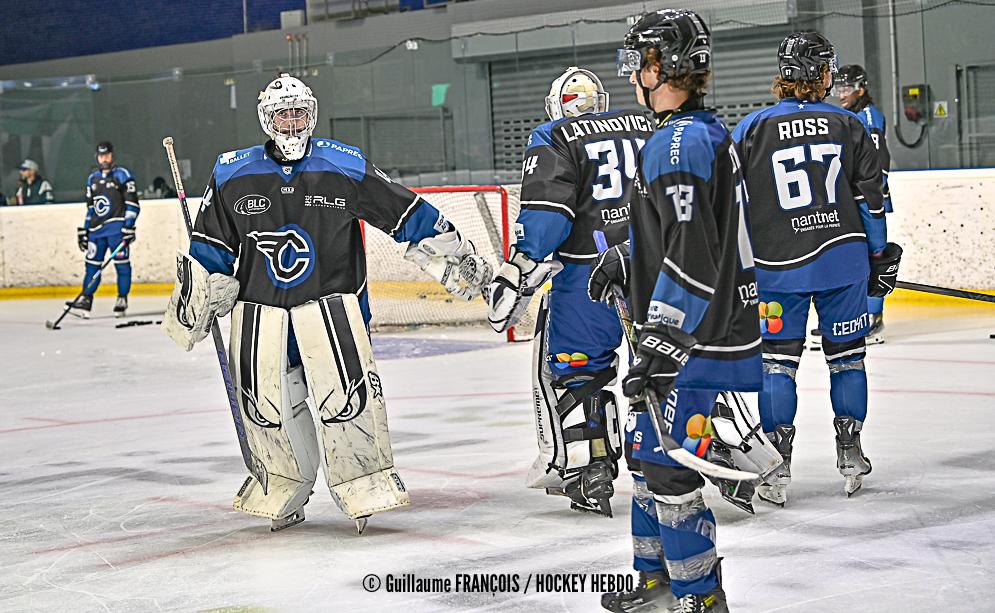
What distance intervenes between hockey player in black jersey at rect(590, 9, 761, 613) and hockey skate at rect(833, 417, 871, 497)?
59.8 inches

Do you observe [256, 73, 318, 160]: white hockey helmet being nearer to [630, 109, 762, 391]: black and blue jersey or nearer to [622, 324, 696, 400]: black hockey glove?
[630, 109, 762, 391]: black and blue jersey

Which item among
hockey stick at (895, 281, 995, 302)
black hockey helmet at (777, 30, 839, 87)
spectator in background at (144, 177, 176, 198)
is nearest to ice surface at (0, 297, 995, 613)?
hockey stick at (895, 281, 995, 302)

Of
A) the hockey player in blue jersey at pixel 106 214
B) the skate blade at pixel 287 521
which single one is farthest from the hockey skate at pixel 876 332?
the hockey player in blue jersey at pixel 106 214

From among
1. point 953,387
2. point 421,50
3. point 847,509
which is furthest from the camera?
point 421,50

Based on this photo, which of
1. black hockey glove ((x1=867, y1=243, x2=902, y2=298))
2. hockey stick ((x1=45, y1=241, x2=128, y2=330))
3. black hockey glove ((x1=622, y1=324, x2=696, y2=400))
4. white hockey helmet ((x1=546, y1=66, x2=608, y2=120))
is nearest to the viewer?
black hockey glove ((x1=622, y1=324, x2=696, y2=400))

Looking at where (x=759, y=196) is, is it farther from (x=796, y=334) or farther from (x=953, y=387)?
(x=953, y=387)

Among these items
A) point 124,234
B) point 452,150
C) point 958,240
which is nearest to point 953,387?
point 958,240

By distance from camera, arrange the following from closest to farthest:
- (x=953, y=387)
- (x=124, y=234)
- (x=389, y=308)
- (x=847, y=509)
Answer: (x=847, y=509), (x=953, y=387), (x=389, y=308), (x=124, y=234)

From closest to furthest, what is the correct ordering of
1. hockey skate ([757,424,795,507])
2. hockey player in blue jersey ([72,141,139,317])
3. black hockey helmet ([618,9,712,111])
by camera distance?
black hockey helmet ([618,9,712,111]) → hockey skate ([757,424,795,507]) → hockey player in blue jersey ([72,141,139,317])

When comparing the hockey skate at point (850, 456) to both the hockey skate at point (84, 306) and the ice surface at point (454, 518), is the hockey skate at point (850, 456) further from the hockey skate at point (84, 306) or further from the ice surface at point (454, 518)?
the hockey skate at point (84, 306)

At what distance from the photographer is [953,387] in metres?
6.13

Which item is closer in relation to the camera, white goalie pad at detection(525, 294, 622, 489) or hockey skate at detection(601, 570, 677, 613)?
hockey skate at detection(601, 570, 677, 613)

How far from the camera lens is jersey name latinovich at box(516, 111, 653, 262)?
4062 mm

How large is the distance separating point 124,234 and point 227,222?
24.7 ft
